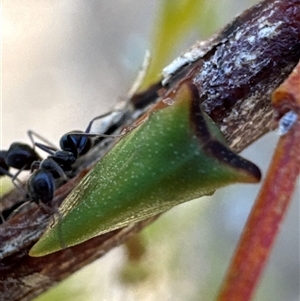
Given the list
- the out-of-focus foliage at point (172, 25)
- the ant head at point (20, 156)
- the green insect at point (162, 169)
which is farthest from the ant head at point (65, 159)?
the out-of-focus foliage at point (172, 25)

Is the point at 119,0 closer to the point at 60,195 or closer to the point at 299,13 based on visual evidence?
the point at 60,195

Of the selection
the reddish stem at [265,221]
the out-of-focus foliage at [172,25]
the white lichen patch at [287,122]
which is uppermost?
the out-of-focus foliage at [172,25]

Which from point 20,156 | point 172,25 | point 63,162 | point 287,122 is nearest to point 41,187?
point 63,162

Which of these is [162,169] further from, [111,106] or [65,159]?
[111,106]

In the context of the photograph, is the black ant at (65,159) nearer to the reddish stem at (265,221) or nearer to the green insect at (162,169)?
the green insect at (162,169)

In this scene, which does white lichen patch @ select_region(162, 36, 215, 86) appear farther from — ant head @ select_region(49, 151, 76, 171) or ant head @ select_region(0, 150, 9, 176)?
ant head @ select_region(0, 150, 9, 176)

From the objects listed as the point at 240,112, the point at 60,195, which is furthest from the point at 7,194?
the point at 240,112

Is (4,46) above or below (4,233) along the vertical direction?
above

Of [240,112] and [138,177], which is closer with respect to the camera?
[138,177]
